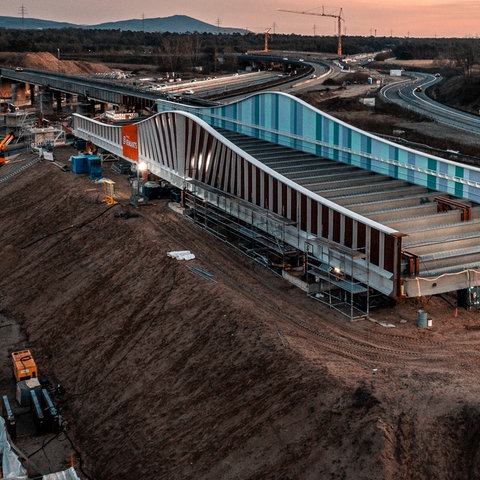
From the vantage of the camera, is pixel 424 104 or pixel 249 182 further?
pixel 424 104

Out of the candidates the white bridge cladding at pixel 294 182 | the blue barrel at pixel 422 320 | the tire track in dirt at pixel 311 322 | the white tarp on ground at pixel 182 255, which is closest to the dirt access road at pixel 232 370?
the tire track in dirt at pixel 311 322

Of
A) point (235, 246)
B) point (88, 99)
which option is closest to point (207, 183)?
point (235, 246)

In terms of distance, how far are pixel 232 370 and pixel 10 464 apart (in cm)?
590

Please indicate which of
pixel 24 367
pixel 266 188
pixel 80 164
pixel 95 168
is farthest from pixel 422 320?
pixel 80 164

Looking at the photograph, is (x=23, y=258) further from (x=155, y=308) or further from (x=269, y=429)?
(x=269, y=429)

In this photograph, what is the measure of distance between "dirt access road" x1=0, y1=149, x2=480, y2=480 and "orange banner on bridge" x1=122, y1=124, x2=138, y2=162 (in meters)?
10.5

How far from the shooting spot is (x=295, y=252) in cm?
2762

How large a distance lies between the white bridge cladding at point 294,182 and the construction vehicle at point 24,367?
9319mm

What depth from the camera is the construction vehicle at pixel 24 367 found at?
24.5 meters

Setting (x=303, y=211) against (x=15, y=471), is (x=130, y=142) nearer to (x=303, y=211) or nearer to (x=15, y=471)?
(x=303, y=211)

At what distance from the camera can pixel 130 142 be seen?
4403 cm

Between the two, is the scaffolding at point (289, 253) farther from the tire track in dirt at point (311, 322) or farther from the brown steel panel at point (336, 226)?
the tire track in dirt at point (311, 322)

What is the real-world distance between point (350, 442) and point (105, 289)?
15368 mm

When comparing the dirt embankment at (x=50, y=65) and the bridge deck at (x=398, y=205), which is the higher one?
the dirt embankment at (x=50, y=65)
